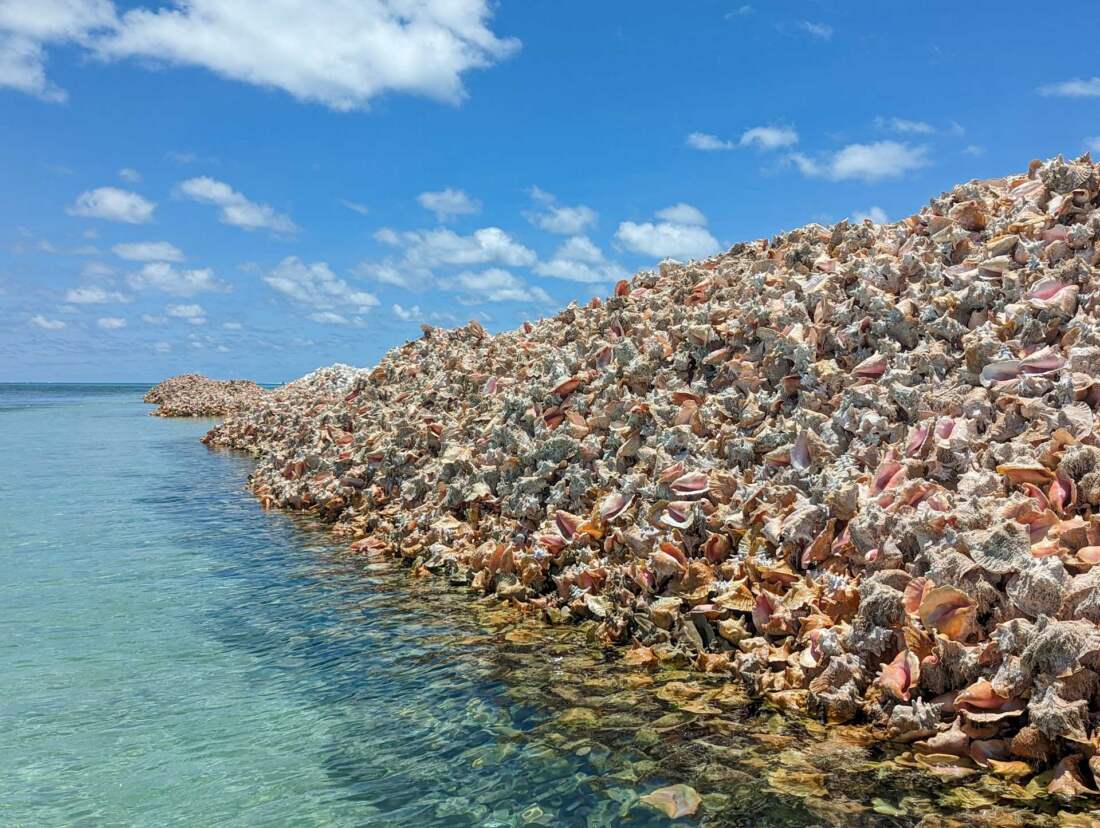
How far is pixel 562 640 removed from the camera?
7.06 metres

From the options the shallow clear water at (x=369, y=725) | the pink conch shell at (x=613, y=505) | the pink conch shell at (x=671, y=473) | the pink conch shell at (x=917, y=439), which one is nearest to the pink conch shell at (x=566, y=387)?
the pink conch shell at (x=613, y=505)

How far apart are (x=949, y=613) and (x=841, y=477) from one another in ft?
5.90

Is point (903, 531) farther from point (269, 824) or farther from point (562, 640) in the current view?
point (269, 824)

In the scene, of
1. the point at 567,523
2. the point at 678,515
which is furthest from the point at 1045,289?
the point at 567,523

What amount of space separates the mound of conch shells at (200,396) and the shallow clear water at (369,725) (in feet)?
119

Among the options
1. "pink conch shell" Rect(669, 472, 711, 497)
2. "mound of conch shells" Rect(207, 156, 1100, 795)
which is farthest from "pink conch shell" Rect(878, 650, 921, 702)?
"pink conch shell" Rect(669, 472, 711, 497)

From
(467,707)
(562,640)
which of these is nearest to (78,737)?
(467,707)

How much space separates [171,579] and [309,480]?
16.0 feet

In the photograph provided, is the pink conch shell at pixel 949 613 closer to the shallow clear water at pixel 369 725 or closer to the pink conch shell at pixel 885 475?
the shallow clear water at pixel 369 725

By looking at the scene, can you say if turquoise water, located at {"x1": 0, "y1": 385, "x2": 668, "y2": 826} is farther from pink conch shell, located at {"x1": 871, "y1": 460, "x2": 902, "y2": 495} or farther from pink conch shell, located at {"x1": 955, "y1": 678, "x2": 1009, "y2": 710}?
pink conch shell, located at {"x1": 871, "y1": 460, "x2": 902, "y2": 495}

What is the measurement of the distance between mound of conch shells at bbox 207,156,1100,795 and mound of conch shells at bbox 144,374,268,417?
3662cm

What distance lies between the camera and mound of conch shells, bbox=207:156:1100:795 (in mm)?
4645

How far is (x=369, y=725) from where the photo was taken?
5.64 meters

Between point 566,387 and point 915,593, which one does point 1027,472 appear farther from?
point 566,387
